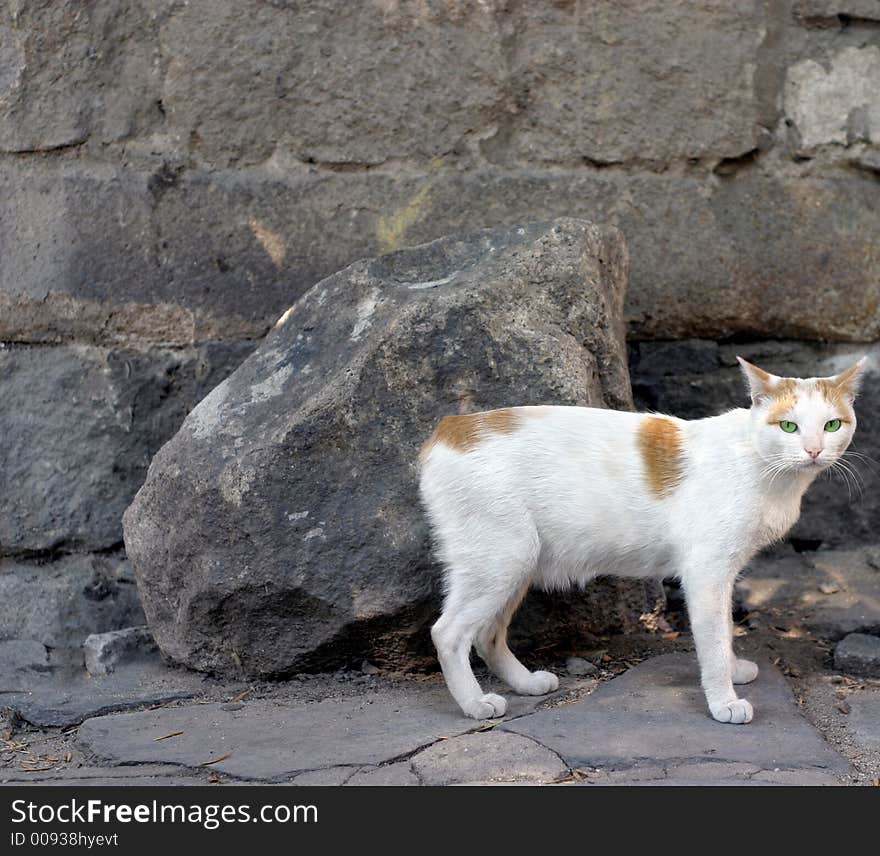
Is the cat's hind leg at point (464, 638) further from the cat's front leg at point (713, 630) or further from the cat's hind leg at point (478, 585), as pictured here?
the cat's front leg at point (713, 630)

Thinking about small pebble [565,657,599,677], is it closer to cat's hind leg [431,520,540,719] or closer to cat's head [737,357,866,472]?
cat's hind leg [431,520,540,719]

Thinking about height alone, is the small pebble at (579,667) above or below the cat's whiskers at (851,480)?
below

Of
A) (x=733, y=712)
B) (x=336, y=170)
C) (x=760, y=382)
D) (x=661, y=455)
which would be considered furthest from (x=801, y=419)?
(x=336, y=170)

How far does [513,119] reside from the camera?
4.53 metres

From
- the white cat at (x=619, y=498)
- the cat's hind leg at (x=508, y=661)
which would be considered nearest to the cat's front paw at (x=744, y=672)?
the white cat at (x=619, y=498)

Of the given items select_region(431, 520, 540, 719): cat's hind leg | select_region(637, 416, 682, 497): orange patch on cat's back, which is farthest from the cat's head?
select_region(431, 520, 540, 719): cat's hind leg

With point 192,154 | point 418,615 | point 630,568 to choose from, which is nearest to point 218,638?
point 418,615

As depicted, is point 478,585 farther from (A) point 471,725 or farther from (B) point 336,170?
(B) point 336,170

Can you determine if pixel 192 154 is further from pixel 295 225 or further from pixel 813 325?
pixel 813 325

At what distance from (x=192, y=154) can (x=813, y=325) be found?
8.35ft

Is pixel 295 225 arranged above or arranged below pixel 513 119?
below

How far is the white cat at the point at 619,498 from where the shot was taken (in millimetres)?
3328

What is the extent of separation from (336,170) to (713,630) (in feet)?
7.62

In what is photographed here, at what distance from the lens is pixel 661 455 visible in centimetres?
346
